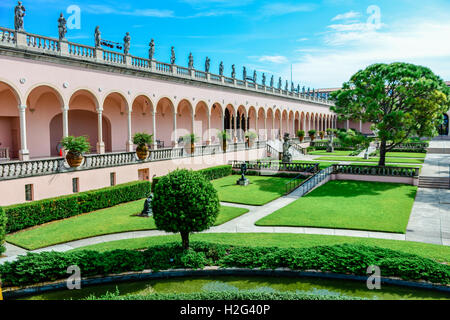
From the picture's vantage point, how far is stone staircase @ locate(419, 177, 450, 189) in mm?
23345

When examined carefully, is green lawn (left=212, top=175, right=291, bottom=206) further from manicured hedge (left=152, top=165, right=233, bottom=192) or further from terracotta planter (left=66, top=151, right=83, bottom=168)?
terracotta planter (left=66, top=151, right=83, bottom=168)

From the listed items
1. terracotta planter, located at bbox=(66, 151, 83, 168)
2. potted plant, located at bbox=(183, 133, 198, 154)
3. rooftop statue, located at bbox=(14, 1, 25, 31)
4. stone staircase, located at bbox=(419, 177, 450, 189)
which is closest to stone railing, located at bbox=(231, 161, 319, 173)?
potted plant, located at bbox=(183, 133, 198, 154)

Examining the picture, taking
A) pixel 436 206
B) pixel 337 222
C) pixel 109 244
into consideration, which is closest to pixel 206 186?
pixel 109 244

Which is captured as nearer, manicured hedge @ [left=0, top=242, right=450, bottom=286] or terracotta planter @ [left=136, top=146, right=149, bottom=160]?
manicured hedge @ [left=0, top=242, right=450, bottom=286]

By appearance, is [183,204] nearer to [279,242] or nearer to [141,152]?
[279,242]

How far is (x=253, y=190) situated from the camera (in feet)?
76.1

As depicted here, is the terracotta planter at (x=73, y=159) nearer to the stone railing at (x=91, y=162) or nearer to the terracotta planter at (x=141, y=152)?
the stone railing at (x=91, y=162)

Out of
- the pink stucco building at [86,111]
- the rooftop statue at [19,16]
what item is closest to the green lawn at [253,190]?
the pink stucco building at [86,111]

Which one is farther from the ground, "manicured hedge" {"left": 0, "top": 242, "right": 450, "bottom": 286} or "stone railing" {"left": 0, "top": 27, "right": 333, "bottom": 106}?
"stone railing" {"left": 0, "top": 27, "right": 333, "bottom": 106}

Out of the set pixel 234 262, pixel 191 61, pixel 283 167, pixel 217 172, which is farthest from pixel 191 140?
pixel 234 262

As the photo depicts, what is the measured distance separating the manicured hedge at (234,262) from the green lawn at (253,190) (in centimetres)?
930

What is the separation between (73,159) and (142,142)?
509 cm

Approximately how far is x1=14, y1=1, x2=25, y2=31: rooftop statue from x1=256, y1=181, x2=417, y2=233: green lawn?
15.2m
